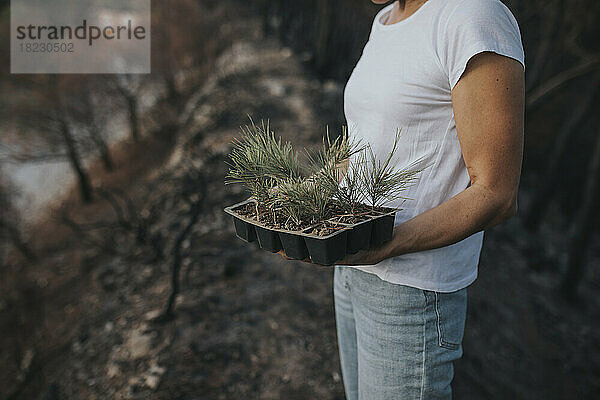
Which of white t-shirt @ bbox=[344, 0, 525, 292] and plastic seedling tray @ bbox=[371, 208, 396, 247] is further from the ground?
white t-shirt @ bbox=[344, 0, 525, 292]

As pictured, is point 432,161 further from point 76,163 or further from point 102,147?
point 102,147

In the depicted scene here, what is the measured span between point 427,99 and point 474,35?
0.11 metres

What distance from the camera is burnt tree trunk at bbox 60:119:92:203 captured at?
491cm

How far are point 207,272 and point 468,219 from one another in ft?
7.42

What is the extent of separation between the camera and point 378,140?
2.60ft

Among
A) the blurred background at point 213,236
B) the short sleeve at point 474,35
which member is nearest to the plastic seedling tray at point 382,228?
the short sleeve at point 474,35

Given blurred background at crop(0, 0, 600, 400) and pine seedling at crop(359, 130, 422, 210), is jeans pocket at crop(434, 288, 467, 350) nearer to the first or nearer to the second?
pine seedling at crop(359, 130, 422, 210)

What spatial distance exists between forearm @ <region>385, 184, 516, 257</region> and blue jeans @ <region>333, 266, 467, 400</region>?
0.35 feet

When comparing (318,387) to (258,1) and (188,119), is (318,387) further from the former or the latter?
(258,1)

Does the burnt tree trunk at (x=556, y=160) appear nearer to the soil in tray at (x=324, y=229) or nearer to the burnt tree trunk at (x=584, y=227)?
the burnt tree trunk at (x=584, y=227)

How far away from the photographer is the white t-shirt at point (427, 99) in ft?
2.10

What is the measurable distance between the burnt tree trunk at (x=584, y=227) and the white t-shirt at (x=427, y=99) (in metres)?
1.94

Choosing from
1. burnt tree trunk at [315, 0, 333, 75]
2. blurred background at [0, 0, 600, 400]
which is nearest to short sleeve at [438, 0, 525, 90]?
blurred background at [0, 0, 600, 400]

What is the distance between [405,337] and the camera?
2.59ft
